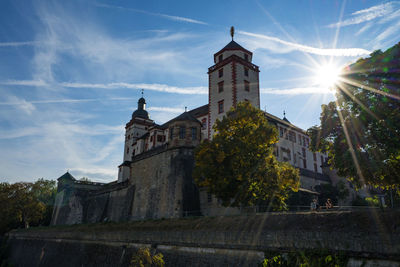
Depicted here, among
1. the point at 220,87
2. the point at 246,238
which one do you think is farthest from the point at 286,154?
the point at 246,238

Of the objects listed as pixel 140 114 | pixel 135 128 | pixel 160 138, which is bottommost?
pixel 160 138

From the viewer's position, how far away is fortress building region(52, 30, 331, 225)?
29109 mm

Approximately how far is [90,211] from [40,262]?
1056cm

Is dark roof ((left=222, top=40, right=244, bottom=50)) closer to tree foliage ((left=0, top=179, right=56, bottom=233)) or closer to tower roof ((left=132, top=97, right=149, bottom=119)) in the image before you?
tower roof ((left=132, top=97, right=149, bottom=119))

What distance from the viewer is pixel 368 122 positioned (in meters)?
13.2

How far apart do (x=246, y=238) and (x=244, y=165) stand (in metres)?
8.46

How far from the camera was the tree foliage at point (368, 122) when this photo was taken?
486 inches

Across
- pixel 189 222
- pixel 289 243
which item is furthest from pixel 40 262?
pixel 289 243

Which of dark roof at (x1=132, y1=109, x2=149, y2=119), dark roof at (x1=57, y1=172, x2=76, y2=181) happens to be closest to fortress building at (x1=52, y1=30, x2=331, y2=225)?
dark roof at (x1=57, y1=172, x2=76, y2=181)

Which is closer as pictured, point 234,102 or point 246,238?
point 246,238

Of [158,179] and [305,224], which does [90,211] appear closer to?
[158,179]

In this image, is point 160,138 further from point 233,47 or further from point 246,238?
point 246,238

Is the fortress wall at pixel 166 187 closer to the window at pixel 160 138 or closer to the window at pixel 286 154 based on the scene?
the window at pixel 160 138

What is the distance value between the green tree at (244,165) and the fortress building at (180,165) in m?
5.19
